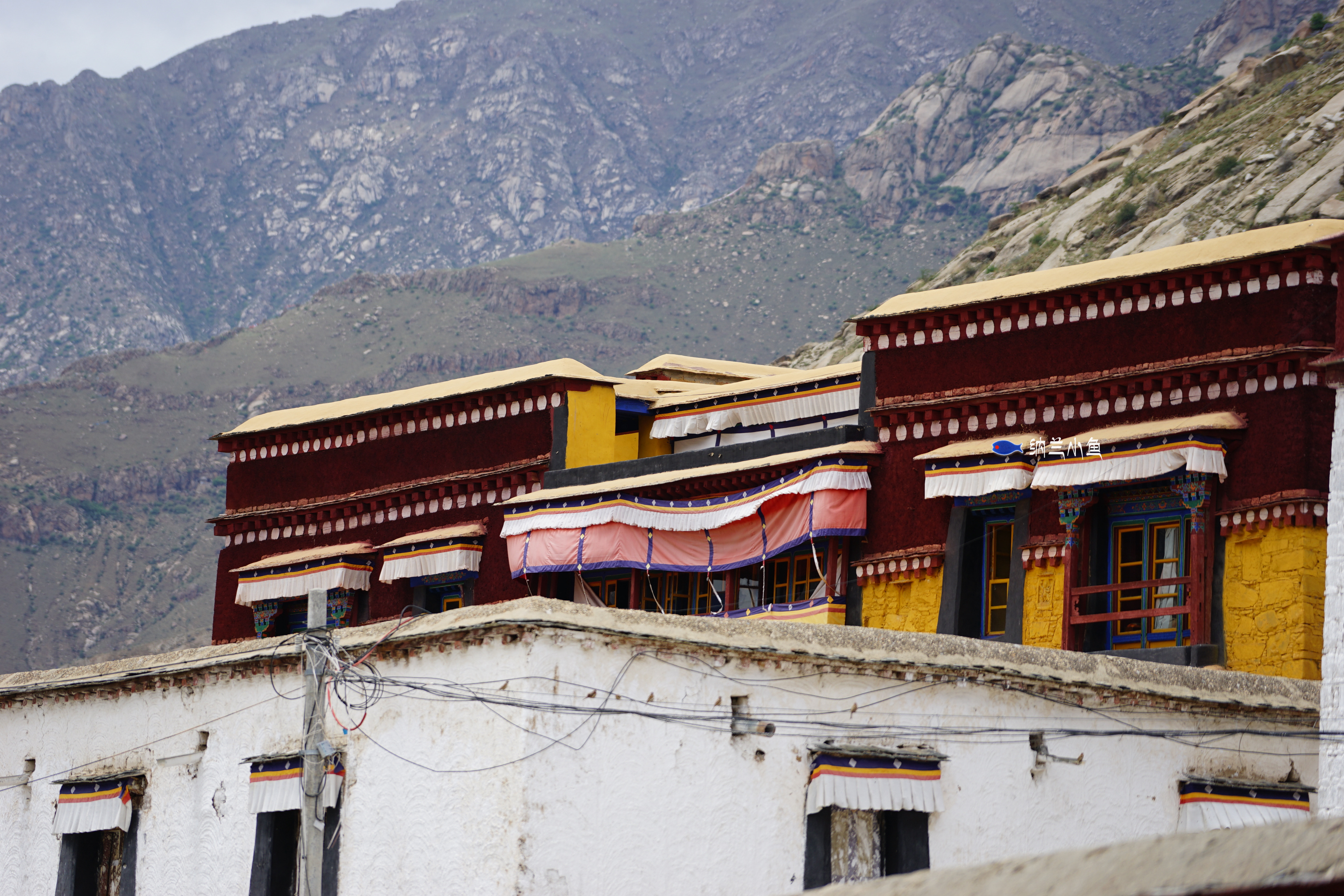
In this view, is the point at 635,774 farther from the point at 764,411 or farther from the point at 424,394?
the point at 424,394

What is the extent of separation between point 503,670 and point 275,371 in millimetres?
102109

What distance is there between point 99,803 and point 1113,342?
11.7m

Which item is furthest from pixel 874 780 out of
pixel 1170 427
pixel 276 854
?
pixel 1170 427

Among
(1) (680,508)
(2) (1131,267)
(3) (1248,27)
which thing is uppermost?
(3) (1248,27)

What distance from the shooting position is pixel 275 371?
113 m

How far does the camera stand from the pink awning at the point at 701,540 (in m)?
21.8

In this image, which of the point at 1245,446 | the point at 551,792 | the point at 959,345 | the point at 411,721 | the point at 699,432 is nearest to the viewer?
the point at 551,792

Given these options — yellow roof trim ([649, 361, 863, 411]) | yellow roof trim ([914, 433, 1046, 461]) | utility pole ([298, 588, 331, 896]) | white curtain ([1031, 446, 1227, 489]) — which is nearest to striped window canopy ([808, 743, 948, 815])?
utility pole ([298, 588, 331, 896])

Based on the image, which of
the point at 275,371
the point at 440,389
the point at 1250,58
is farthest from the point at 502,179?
the point at 440,389

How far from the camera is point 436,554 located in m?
25.4

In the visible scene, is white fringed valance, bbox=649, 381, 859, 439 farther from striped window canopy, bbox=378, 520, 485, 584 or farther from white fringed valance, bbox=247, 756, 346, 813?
white fringed valance, bbox=247, 756, 346, 813

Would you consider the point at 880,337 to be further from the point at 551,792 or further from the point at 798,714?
the point at 551,792

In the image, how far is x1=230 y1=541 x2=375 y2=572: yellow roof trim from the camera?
86.8 ft

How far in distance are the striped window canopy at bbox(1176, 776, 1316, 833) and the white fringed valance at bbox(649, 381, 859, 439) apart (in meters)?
9.23
